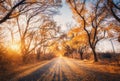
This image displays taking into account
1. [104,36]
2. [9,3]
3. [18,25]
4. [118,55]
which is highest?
[9,3]

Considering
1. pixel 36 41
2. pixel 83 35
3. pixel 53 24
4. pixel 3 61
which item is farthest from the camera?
pixel 36 41

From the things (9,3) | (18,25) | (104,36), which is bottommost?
(104,36)

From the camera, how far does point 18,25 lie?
109 feet

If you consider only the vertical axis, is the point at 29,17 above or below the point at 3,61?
above

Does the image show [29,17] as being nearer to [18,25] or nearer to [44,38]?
[18,25]

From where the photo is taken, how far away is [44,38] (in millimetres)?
43562

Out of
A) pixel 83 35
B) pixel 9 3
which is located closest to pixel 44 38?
pixel 83 35

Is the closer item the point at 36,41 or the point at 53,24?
the point at 53,24

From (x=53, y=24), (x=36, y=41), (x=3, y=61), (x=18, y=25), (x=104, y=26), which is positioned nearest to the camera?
(x=3, y=61)

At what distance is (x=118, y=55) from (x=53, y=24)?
59.2 ft

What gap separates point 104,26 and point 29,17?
52.8 ft

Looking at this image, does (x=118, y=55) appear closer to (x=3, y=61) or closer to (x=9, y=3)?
(x=3, y=61)

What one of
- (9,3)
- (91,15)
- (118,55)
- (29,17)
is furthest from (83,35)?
(9,3)

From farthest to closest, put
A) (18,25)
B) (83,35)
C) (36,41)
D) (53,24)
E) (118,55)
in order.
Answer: (36,41) < (83,35) < (53,24) < (18,25) < (118,55)
